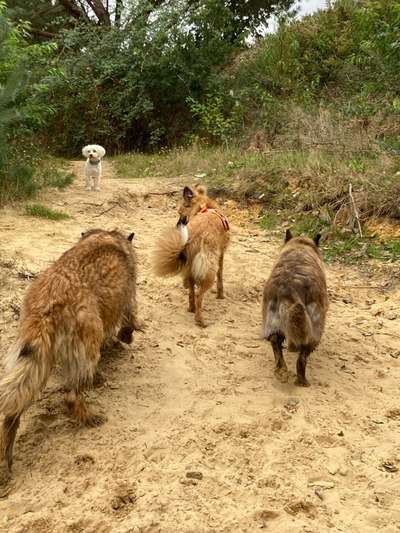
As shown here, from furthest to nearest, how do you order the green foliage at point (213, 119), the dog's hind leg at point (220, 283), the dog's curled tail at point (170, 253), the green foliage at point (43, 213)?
the green foliage at point (213, 119)
the green foliage at point (43, 213)
the dog's hind leg at point (220, 283)
the dog's curled tail at point (170, 253)

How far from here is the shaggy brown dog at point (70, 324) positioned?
3689 millimetres

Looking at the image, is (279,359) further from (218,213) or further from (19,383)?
(218,213)

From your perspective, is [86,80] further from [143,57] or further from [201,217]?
[201,217]

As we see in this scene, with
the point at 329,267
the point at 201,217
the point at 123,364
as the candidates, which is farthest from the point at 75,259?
the point at 329,267

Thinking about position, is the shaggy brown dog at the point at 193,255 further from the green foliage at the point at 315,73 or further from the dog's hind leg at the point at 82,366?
the green foliage at the point at 315,73

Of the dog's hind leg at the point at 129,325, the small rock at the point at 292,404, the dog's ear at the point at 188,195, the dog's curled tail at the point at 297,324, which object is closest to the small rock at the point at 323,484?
the small rock at the point at 292,404

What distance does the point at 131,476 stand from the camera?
12.4 ft

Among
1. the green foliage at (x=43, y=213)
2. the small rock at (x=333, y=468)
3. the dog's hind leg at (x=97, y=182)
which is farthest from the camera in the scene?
the dog's hind leg at (x=97, y=182)

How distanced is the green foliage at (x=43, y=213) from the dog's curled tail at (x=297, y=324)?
5265 mm

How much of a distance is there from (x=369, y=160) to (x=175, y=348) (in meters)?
6.03

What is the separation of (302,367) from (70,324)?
202 cm

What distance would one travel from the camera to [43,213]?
8883 mm

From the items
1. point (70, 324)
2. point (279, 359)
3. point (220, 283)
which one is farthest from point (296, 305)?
point (220, 283)

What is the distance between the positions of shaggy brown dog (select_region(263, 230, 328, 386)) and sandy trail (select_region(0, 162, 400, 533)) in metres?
0.34
